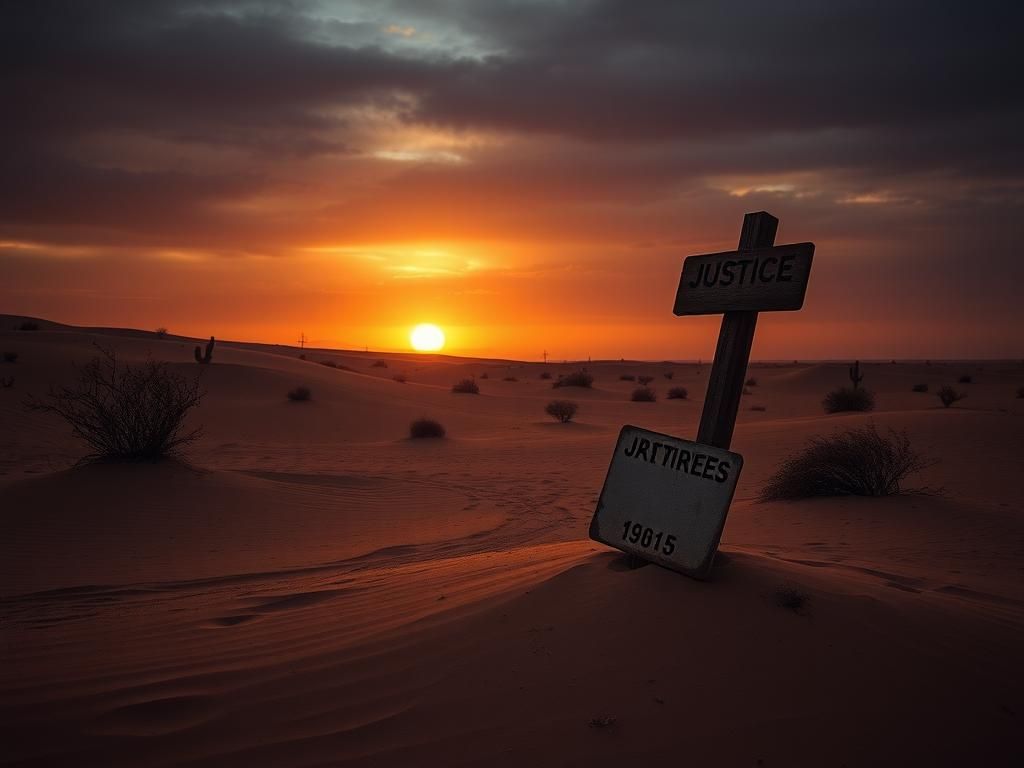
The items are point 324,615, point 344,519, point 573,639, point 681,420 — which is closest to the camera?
point 573,639

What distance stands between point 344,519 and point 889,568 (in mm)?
6960

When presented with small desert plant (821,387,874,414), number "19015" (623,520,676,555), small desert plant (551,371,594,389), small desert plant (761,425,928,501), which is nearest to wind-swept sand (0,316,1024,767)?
number "19015" (623,520,676,555)

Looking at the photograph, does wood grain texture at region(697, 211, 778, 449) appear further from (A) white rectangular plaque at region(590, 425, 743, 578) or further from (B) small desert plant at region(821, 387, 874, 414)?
(B) small desert plant at region(821, 387, 874, 414)

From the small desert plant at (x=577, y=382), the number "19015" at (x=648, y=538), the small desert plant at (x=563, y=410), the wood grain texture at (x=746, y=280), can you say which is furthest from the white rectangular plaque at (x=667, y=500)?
the small desert plant at (x=577, y=382)

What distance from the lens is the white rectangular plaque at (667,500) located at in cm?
389

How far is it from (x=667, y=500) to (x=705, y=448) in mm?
431

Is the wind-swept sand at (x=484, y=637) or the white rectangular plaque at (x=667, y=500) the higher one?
the white rectangular plaque at (x=667, y=500)

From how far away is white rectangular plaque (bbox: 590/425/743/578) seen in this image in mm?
3889

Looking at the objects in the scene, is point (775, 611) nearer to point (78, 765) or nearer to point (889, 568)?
point (889, 568)

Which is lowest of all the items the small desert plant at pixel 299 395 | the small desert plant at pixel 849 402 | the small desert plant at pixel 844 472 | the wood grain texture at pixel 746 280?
the small desert plant at pixel 299 395

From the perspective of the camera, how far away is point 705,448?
4.07m

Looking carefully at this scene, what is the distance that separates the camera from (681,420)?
2602cm

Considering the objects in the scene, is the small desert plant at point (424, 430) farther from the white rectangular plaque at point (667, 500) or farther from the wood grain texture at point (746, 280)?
the wood grain texture at point (746, 280)

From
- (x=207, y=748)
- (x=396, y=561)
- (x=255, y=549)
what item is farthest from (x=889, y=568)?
(x=255, y=549)
